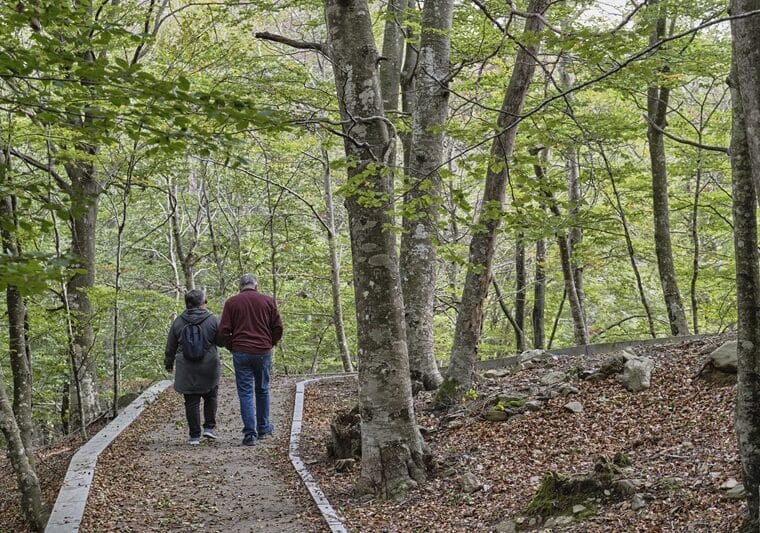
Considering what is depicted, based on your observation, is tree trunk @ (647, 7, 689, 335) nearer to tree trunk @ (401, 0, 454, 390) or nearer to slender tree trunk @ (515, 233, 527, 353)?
slender tree trunk @ (515, 233, 527, 353)

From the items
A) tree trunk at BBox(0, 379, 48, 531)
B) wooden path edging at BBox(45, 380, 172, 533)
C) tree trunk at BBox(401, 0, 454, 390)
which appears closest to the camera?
wooden path edging at BBox(45, 380, 172, 533)

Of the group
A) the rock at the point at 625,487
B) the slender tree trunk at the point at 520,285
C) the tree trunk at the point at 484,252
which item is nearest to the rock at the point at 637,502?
the rock at the point at 625,487

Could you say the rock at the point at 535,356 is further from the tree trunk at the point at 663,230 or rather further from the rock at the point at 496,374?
the tree trunk at the point at 663,230

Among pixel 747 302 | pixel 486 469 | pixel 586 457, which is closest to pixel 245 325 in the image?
pixel 486 469

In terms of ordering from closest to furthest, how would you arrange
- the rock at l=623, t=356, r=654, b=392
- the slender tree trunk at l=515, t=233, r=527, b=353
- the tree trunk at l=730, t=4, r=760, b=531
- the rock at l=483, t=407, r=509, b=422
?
the tree trunk at l=730, t=4, r=760, b=531
the rock at l=623, t=356, r=654, b=392
the rock at l=483, t=407, r=509, b=422
the slender tree trunk at l=515, t=233, r=527, b=353

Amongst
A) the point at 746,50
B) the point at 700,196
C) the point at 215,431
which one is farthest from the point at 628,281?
the point at 746,50

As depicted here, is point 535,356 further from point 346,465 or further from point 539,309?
point 539,309

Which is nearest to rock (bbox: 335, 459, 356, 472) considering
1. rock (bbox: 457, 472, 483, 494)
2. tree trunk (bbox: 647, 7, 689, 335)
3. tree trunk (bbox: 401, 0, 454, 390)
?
rock (bbox: 457, 472, 483, 494)

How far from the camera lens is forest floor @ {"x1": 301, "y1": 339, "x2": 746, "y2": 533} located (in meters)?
4.56

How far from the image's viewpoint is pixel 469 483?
599cm

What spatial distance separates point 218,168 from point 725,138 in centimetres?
1320

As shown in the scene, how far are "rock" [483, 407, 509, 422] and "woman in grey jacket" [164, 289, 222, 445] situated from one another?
340cm

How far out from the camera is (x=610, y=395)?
7.36 metres

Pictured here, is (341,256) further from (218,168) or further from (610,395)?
(610,395)
